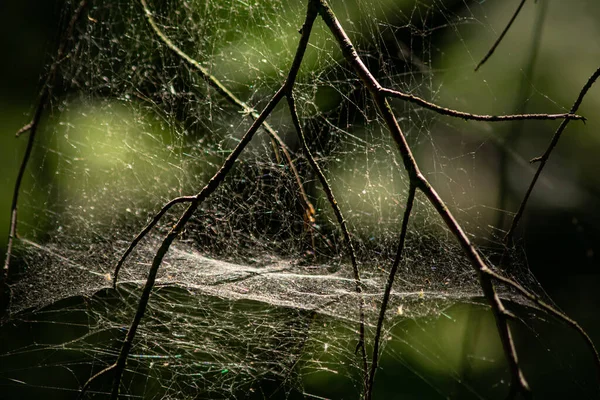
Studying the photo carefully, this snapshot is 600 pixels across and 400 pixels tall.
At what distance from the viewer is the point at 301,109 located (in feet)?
6.09

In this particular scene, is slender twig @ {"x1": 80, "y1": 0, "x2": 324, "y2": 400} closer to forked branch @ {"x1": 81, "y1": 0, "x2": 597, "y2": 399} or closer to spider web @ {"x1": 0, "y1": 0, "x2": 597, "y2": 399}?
forked branch @ {"x1": 81, "y1": 0, "x2": 597, "y2": 399}

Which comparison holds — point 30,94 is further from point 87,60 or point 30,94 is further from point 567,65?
point 567,65

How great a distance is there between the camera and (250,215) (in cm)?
176

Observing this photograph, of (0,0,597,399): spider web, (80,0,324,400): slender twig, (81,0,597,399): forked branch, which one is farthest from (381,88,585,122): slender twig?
(0,0,597,399): spider web

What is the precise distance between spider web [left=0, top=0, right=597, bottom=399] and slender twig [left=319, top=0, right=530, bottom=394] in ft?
1.73

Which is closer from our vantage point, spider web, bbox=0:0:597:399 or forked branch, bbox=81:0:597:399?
forked branch, bbox=81:0:597:399

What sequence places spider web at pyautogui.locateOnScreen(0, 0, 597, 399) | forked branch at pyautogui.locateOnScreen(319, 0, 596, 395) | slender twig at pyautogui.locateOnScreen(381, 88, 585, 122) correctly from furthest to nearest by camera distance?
spider web at pyautogui.locateOnScreen(0, 0, 597, 399) → slender twig at pyautogui.locateOnScreen(381, 88, 585, 122) → forked branch at pyautogui.locateOnScreen(319, 0, 596, 395)

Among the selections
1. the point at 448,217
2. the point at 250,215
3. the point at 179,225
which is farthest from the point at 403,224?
the point at 250,215

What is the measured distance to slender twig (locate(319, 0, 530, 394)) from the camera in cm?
48

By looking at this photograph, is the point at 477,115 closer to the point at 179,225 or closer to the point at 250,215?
the point at 179,225

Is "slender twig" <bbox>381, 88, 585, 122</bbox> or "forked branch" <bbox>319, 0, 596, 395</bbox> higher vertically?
"slender twig" <bbox>381, 88, 585, 122</bbox>

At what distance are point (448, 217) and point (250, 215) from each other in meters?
1.24

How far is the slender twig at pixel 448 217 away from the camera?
48 cm

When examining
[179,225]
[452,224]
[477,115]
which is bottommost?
[179,225]
